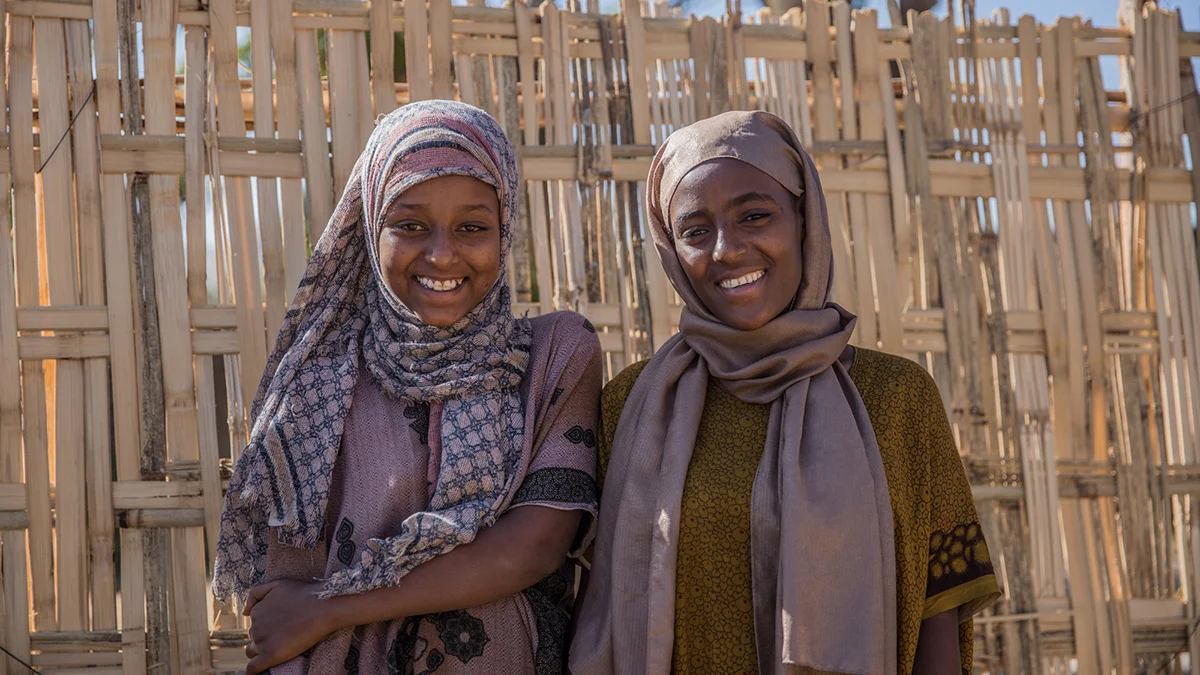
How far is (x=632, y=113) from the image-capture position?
332cm

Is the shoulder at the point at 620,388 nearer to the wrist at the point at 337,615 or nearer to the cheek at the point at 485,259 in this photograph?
the cheek at the point at 485,259

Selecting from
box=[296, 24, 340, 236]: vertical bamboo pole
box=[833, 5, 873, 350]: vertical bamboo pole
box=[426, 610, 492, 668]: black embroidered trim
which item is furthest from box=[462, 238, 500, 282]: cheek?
box=[833, 5, 873, 350]: vertical bamboo pole

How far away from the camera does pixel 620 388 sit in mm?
2660

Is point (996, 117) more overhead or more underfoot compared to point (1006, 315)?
more overhead

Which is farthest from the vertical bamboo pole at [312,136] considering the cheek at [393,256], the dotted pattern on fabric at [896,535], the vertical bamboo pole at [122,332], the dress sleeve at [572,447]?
the dotted pattern on fabric at [896,535]

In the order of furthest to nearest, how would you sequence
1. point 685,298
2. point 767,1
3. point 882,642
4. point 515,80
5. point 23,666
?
point 767,1 < point 515,80 < point 23,666 < point 685,298 < point 882,642

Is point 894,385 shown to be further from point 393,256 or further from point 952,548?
point 393,256

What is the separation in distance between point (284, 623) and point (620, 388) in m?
0.86

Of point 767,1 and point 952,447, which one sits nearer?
point 952,447

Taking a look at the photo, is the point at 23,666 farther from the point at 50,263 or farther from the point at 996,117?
the point at 996,117

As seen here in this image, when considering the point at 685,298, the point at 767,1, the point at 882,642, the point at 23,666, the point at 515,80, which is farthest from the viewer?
the point at 767,1

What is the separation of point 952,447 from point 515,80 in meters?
1.59

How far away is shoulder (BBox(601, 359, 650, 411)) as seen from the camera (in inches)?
104

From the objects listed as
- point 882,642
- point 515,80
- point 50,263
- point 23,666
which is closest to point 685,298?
point 882,642
